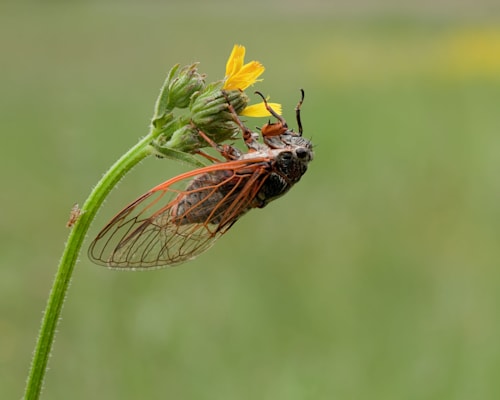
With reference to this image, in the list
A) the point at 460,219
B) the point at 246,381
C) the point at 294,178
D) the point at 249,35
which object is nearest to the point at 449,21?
the point at 249,35

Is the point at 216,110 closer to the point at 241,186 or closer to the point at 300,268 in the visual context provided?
the point at 241,186

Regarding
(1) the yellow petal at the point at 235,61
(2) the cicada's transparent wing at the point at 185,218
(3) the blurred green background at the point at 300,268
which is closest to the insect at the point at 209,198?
(2) the cicada's transparent wing at the point at 185,218

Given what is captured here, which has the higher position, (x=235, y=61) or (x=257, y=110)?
(x=235, y=61)

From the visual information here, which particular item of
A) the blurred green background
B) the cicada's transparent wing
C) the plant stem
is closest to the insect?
the cicada's transparent wing

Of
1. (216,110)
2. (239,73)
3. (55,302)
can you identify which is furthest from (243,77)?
(55,302)

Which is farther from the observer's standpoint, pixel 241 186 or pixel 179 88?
pixel 241 186

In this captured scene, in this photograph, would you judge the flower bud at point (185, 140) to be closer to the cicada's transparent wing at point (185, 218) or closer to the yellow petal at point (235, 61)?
the cicada's transparent wing at point (185, 218)
